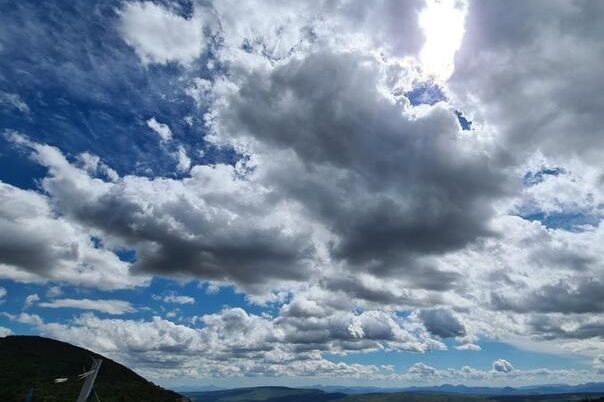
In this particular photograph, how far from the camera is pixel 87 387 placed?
191 ft

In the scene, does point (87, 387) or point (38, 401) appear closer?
point (87, 387)

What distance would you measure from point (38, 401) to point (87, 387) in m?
170

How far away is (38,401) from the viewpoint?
198 metres
